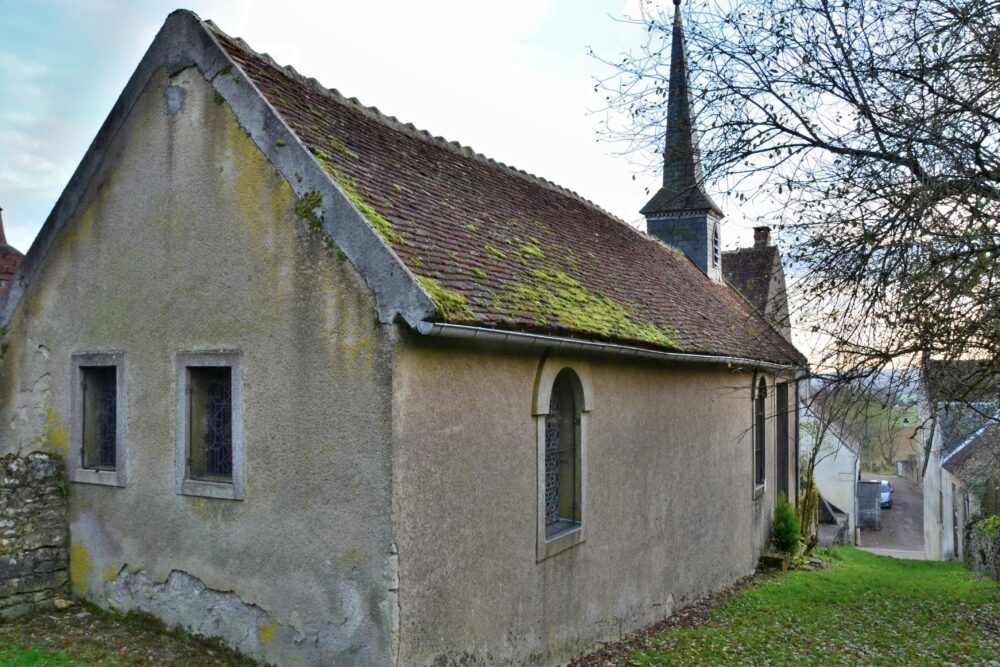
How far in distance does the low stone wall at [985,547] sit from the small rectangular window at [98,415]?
675 inches

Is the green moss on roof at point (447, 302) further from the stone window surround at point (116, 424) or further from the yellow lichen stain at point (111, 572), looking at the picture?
the yellow lichen stain at point (111, 572)

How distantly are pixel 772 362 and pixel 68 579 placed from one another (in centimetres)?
1198

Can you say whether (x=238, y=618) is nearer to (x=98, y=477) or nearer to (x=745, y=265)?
(x=98, y=477)

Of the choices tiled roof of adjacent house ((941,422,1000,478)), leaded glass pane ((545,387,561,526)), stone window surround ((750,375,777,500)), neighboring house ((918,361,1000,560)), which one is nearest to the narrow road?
neighboring house ((918,361,1000,560))

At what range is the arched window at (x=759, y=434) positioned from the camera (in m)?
15.8

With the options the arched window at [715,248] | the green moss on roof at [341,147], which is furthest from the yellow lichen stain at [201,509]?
the arched window at [715,248]

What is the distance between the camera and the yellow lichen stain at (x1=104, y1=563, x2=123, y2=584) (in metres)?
7.93

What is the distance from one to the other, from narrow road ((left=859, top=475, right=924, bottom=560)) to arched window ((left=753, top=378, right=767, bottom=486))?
57.4ft

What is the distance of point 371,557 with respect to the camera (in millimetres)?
6250

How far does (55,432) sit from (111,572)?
169 centimetres

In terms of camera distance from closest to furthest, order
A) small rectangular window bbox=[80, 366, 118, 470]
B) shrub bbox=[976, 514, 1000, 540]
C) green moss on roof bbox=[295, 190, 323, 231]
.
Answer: green moss on roof bbox=[295, 190, 323, 231], small rectangular window bbox=[80, 366, 118, 470], shrub bbox=[976, 514, 1000, 540]

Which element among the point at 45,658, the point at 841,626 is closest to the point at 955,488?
the point at 841,626

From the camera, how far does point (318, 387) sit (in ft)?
21.6

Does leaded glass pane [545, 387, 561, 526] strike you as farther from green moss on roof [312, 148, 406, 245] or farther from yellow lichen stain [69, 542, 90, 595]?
yellow lichen stain [69, 542, 90, 595]
